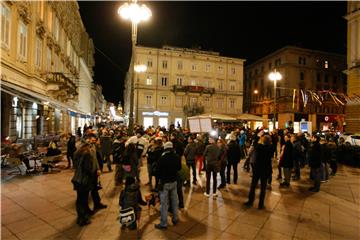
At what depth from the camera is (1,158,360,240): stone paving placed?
15.8ft

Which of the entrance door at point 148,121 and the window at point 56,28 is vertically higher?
the window at point 56,28

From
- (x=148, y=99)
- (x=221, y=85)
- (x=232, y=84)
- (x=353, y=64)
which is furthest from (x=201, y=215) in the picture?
(x=232, y=84)

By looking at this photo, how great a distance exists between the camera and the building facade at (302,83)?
4584 centimetres

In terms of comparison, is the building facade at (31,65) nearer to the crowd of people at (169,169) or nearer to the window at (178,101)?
the crowd of people at (169,169)

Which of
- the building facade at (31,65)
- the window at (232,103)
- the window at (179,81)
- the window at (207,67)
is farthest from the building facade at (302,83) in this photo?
the building facade at (31,65)

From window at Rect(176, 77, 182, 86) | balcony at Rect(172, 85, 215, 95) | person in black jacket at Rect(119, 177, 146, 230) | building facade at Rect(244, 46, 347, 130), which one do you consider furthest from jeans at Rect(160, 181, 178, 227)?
building facade at Rect(244, 46, 347, 130)

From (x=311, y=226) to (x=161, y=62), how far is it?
4230cm

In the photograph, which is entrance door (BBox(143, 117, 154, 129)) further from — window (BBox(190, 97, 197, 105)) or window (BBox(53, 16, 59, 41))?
window (BBox(53, 16, 59, 41))

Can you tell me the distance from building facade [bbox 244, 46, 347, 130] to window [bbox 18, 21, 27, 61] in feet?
132

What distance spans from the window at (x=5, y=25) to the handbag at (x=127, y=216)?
11.2 metres

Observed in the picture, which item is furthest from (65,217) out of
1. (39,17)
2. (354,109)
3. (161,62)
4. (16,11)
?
(161,62)

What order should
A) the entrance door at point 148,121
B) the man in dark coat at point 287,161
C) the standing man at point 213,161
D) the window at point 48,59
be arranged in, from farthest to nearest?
the entrance door at point 148,121
the window at point 48,59
the man in dark coat at point 287,161
the standing man at point 213,161

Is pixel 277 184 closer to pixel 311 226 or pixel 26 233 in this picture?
pixel 311 226

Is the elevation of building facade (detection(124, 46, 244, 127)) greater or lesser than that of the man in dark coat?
greater
